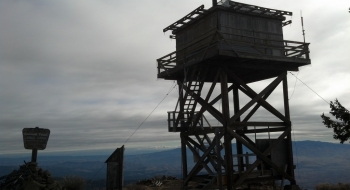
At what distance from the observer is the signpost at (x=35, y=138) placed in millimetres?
16484

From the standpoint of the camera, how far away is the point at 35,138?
16656mm

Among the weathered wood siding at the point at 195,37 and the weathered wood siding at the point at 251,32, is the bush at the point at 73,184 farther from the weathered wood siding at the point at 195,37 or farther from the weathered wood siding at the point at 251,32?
the weathered wood siding at the point at 251,32

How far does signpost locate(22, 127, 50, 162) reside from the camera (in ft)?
54.1

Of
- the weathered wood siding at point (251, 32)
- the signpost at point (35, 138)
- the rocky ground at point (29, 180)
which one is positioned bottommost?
the rocky ground at point (29, 180)

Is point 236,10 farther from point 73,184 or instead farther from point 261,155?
point 73,184

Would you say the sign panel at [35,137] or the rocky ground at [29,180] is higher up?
the sign panel at [35,137]

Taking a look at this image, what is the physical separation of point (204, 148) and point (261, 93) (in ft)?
15.8

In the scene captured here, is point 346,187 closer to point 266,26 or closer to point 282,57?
point 282,57

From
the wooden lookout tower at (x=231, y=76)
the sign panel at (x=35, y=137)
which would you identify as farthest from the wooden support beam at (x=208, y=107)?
the sign panel at (x=35, y=137)

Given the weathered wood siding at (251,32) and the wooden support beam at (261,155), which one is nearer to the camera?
the wooden support beam at (261,155)

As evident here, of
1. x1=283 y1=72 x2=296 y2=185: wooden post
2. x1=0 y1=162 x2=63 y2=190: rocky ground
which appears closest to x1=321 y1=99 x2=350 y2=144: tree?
x1=283 y1=72 x2=296 y2=185: wooden post

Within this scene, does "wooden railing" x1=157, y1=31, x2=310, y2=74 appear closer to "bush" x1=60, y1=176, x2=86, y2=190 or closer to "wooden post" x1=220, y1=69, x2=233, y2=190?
"wooden post" x1=220, y1=69, x2=233, y2=190

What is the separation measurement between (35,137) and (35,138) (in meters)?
0.05

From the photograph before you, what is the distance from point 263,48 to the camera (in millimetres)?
20812
